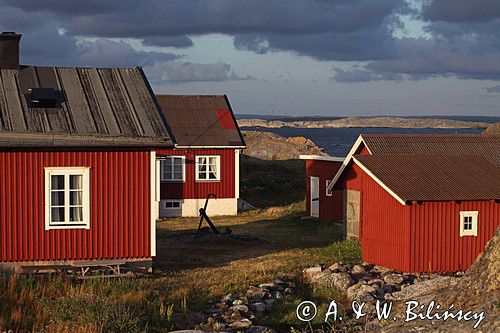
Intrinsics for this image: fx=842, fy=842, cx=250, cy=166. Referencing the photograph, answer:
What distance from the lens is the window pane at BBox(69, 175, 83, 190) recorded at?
21.6m

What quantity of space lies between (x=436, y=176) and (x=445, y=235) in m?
2.02

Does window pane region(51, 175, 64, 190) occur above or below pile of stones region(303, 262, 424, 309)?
above

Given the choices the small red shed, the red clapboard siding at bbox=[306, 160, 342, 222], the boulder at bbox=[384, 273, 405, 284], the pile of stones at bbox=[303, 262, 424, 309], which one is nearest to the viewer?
the pile of stones at bbox=[303, 262, 424, 309]

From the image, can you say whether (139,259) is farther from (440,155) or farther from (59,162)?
(440,155)

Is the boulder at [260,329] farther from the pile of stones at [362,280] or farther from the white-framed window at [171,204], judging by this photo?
the white-framed window at [171,204]

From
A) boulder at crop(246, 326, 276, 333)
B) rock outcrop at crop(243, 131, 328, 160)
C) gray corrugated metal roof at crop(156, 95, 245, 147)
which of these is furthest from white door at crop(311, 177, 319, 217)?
rock outcrop at crop(243, 131, 328, 160)

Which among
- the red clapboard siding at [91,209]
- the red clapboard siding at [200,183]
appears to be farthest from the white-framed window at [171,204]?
Result: the red clapboard siding at [91,209]

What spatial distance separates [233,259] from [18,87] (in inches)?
323

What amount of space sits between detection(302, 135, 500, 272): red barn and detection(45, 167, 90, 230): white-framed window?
8385mm

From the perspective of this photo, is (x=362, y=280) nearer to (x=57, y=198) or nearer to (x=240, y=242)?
(x=57, y=198)

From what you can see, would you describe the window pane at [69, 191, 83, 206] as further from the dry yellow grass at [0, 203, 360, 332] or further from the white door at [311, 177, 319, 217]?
the white door at [311, 177, 319, 217]

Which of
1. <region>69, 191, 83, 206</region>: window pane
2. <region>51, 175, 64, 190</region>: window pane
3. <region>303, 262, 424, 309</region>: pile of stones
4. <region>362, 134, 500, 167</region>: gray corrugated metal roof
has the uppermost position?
<region>362, 134, 500, 167</region>: gray corrugated metal roof

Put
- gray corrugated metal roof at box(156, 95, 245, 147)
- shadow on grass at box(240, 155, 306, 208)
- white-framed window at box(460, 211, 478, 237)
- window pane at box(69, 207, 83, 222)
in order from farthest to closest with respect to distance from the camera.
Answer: shadow on grass at box(240, 155, 306, 208), gray corrugated metal roof at box(156, 95, 245, 147), white-framed window at box(460, 211, 478, 237), window pane at box(69, 207, 83, 222)

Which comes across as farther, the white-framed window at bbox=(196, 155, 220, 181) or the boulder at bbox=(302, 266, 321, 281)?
the white-framed window at bbox=(196, 155, 220, 181)
